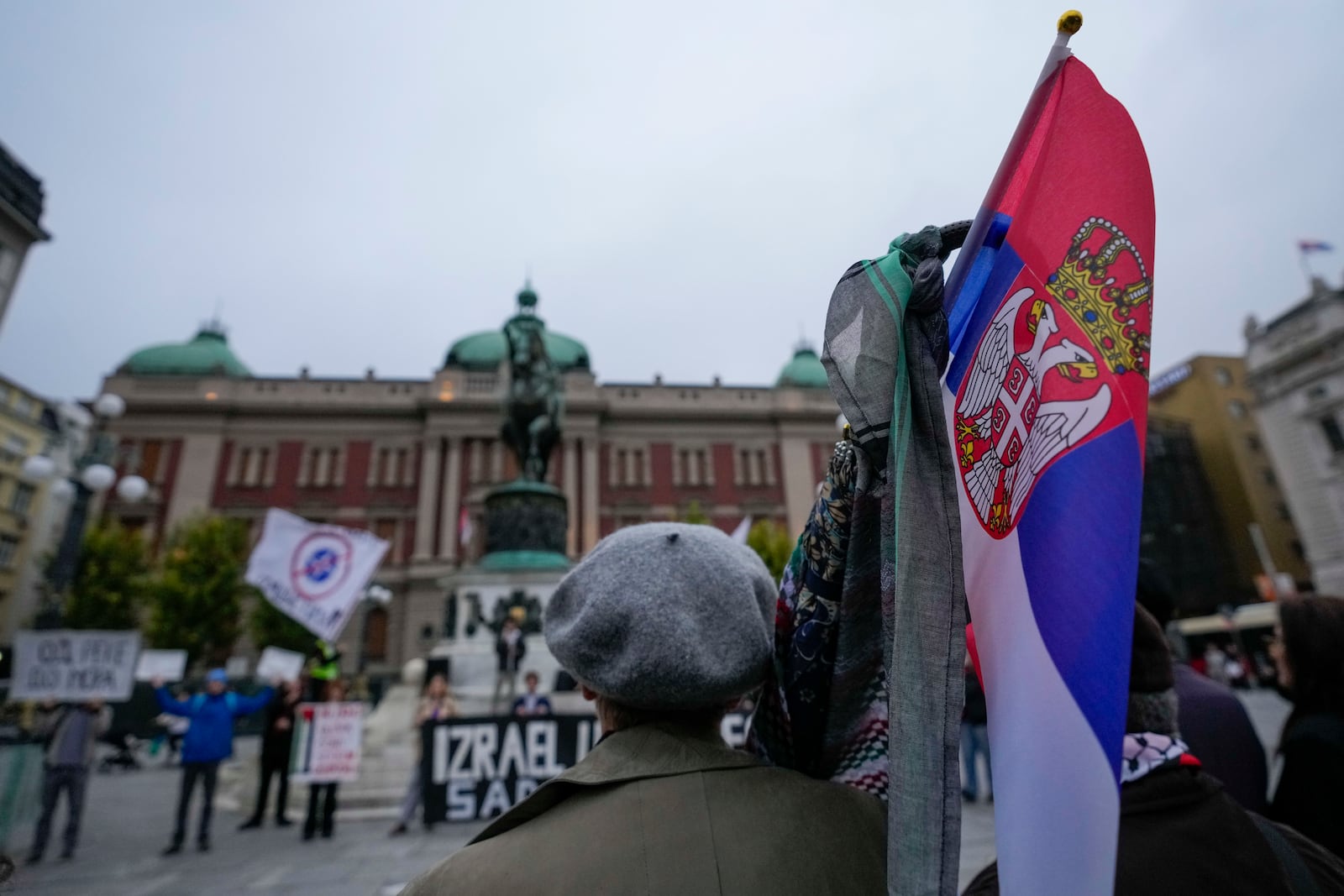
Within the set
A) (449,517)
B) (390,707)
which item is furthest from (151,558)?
(390,707)

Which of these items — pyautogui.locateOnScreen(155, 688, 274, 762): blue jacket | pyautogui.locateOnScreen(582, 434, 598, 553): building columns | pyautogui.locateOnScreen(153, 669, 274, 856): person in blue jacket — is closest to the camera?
pyautogui.locateOnScreen(153, 669, 274, 856): person in blue jacket

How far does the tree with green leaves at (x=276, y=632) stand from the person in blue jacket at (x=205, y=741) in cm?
2563

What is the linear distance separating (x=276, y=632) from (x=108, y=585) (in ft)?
20.5

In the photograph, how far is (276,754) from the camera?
283 inches

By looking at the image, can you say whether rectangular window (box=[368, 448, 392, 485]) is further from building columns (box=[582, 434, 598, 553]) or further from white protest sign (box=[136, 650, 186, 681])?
white protest sign (box=[136, 650, 186, 681])

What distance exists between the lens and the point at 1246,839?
4.09ft

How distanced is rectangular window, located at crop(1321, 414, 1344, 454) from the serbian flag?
130ft

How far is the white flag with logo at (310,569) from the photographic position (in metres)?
7.55

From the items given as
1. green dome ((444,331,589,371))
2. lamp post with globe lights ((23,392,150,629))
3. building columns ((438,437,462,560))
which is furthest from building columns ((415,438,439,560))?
lamp post with globe lights ((23,392,150,629))

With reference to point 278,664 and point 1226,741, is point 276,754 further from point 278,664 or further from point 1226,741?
point 278,664

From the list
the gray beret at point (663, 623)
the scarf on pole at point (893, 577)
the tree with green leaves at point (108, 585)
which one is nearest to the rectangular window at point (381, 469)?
the tree with green leaves at point (108, 585)

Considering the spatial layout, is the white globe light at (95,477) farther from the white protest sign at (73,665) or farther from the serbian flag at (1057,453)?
the serbian flag at (1057,453)

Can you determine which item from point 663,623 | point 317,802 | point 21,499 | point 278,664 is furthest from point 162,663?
point 663,623

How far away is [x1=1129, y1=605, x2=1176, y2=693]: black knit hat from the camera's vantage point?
156 centimetres
